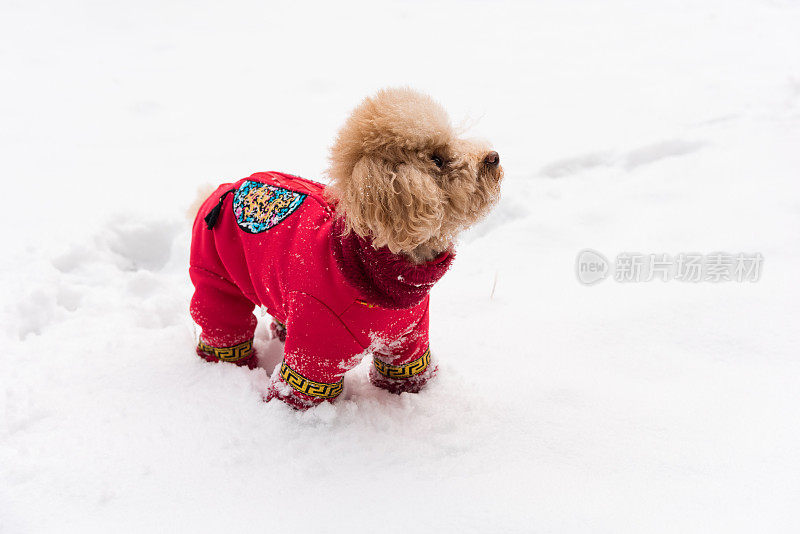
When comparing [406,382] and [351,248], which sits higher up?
[351,248]

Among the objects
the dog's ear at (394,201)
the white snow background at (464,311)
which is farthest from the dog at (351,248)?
the white snow background at (464,311)

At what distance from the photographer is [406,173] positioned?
1.20 meters

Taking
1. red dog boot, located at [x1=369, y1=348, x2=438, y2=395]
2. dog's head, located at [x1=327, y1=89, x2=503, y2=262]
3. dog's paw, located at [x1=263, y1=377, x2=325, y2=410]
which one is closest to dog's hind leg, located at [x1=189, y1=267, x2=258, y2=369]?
dog's paw, located at [x1=263, y1=377, x2=325, y2=410]

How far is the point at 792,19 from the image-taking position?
436 cm

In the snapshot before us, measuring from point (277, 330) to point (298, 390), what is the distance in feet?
1.80

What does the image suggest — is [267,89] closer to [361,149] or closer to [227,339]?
[227,339]

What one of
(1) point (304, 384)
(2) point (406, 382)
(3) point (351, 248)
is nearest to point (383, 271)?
(3) point (351, 248)

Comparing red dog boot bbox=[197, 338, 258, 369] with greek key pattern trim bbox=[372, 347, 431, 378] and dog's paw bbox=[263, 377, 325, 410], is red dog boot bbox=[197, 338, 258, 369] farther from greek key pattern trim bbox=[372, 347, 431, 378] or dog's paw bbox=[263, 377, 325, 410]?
greek key pattern trim bbox=[372, 347, 431, 378]

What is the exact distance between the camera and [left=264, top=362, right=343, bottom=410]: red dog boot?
150cm

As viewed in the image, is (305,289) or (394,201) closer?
(394,201)

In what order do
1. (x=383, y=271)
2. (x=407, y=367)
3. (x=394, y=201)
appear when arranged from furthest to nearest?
(x=407, y=367) → (x=383, y=271) → (x=394, y=201)

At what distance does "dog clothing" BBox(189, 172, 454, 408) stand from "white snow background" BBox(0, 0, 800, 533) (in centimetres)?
11

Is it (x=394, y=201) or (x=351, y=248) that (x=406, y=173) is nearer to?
(x=394, y=201)

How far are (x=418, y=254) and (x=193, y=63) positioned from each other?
358 centimetres
